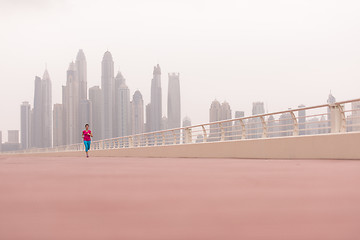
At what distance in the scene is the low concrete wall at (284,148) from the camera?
1293 cm

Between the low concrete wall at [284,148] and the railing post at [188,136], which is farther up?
the railing post at [188,136]

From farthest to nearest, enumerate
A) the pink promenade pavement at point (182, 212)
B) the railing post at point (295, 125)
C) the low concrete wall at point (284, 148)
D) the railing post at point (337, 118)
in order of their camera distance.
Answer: the railing post at point (295, 125), the railing post at point (337, 118), the low concrete wall at point (284, 148), the pink promenade pavement at point (182, 212)

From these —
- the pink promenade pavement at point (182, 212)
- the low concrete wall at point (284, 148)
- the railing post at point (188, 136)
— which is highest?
the railing post at point (188, 136)

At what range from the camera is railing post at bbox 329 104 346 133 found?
13461mm

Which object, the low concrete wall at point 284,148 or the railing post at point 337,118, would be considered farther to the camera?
the railing post at point 337,118

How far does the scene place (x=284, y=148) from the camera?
50.0ft

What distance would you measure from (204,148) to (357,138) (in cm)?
811

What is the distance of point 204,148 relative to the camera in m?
20.0

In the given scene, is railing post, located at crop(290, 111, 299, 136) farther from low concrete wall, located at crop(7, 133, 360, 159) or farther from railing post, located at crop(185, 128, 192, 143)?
railing post, located at crop(185, 128, 192, 143)

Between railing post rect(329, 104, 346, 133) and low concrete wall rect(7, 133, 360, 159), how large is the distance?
0.41 m

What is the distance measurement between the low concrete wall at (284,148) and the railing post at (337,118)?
1.34 feet

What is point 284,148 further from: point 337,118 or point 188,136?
point 188,136

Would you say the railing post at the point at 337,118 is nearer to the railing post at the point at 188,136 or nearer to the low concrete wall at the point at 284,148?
the low concrete wall at the point at 284,148

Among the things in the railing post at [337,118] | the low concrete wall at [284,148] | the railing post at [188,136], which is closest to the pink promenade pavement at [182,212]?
the low concrete wall at [284,148]
